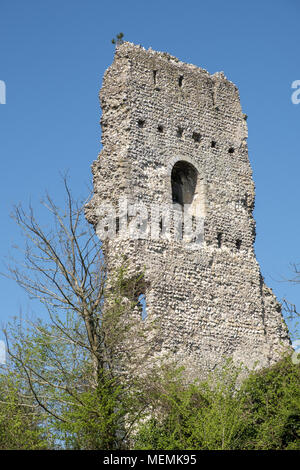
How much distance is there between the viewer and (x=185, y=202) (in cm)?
2097

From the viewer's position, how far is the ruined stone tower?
62.4ft

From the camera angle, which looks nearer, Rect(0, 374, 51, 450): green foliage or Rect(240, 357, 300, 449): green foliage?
Rect(0, 374, 51, 450): green foliage

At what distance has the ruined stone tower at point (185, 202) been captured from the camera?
19.0 meters

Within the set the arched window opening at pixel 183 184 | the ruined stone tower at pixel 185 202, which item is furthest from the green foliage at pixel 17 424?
the arched window opening at pixel 183 184

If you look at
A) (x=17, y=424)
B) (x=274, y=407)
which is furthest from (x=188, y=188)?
(x=17, y=424)

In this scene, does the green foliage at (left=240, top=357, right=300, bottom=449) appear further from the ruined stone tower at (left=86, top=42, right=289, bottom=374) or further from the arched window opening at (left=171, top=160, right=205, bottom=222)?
the arched window opening at (left=171, top=160, right=205, bottom=222)

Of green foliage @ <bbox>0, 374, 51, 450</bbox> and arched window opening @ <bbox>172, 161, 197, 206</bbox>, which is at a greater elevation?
arched window opening @ <bbox>172, 161, 197, 206</bbox>

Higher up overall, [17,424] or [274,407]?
[274,407]

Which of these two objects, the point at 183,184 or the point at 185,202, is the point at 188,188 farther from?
the point at 185,202

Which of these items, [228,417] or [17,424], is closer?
[17,424]

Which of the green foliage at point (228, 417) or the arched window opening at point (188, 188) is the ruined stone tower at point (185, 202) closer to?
the arched window opening at point (188, 188)

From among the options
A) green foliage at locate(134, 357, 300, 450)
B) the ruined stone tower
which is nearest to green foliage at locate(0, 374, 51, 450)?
green foliage at locate(134, 357, 300, 450)

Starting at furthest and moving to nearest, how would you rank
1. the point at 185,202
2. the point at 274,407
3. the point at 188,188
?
the point at 188,188 < the point at 185,202 < the point at 274,407
